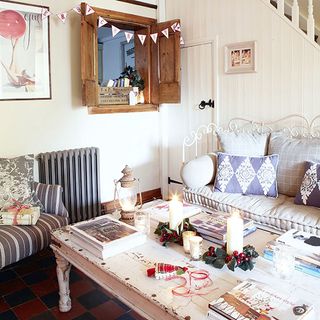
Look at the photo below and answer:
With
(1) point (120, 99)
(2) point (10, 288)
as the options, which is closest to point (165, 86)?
(1) point (120, 99)

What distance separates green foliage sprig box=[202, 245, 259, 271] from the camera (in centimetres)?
167

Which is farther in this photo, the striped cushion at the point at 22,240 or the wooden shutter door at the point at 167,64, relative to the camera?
the wooden shutter door at the point at 167,64

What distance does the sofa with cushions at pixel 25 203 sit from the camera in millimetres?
2385

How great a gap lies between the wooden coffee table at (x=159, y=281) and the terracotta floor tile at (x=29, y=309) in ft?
1.49

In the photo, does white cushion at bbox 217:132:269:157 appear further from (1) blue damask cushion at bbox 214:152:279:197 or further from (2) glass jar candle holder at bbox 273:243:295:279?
(2) glass jar candle holder at bbox 273:243:295:279

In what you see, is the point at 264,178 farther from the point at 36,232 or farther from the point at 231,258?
the point at 36,232

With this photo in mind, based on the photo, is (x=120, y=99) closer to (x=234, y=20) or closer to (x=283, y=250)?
(x=234, y=20)

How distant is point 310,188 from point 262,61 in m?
1.40

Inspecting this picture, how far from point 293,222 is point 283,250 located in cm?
84

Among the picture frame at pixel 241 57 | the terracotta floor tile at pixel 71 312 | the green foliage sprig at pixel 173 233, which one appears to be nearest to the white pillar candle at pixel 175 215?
the green foliage sprig at pixel 173 233

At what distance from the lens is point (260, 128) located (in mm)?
3568

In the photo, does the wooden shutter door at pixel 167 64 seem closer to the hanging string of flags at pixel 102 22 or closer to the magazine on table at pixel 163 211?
the hanging string of flags at pixel 102 22

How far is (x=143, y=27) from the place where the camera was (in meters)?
4.08

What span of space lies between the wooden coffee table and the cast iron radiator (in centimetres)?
138
